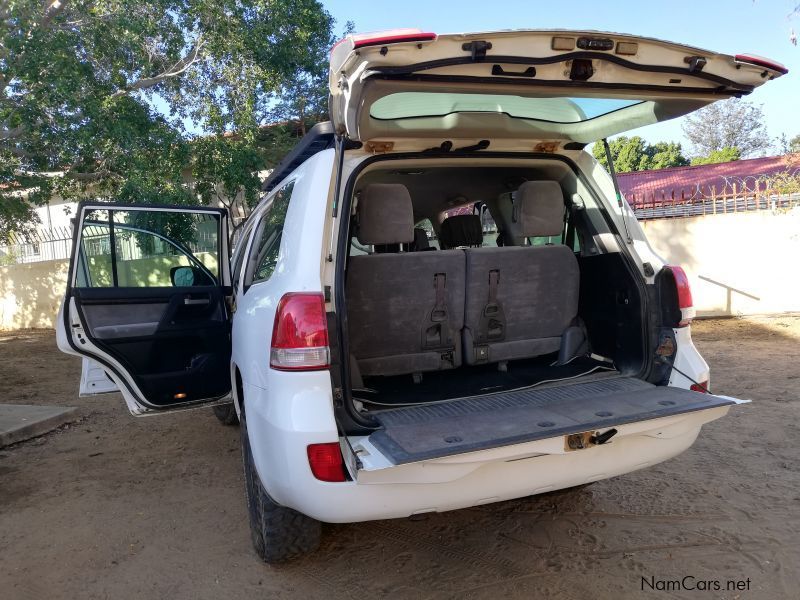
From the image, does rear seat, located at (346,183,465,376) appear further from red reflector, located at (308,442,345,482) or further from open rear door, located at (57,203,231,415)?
open rear door, located at (57,203,231,415)

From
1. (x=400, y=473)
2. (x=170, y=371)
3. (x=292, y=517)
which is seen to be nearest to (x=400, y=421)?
(x=400, y=473)

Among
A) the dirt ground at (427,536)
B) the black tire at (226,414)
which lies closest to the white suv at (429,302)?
the dirt ground at (427,536)

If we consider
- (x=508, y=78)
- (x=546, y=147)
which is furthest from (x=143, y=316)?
(x=508, y=78)

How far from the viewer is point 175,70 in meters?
10.1

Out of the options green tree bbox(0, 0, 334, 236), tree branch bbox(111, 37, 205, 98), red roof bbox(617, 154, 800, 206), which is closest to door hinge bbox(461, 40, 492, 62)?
green tree bbox(0, 0, 334, 236)

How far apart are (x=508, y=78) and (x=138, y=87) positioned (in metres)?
9.38

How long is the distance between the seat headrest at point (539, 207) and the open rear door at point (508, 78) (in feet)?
1.75

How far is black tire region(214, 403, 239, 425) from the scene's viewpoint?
17.1 feet

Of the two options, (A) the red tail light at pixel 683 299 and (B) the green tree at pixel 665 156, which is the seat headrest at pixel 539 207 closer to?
(A) the red tail light at pixel 683 299

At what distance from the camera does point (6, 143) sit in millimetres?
8914

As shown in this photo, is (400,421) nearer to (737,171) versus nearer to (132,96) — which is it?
(132,96)

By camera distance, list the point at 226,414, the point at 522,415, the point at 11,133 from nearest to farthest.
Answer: the point at 522,415, the point at 226,414, the point at 11,133

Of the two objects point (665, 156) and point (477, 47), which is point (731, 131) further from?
point (477, 47)

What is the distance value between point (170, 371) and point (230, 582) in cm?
172
